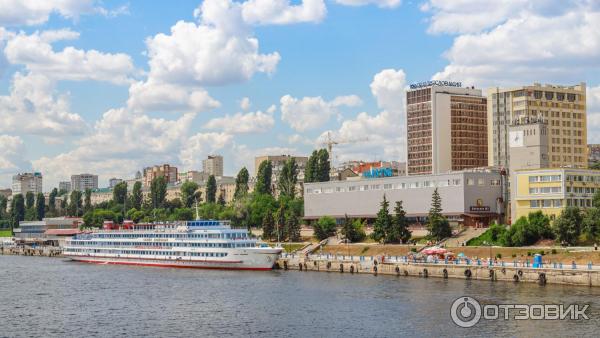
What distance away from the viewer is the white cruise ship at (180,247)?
14225cm

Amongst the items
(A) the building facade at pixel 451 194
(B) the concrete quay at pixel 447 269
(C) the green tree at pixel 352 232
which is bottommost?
(B) the concrete quay at pixel 447 269

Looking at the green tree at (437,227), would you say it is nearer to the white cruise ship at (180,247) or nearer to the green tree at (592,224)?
the white cruise ship at (180,247)

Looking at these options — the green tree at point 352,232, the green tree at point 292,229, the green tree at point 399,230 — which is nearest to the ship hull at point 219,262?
the green tree at point 399,230

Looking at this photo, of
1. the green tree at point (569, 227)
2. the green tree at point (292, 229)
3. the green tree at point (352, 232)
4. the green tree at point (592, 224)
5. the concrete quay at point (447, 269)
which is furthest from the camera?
the green tree at point (292, 229)

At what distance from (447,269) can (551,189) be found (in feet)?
124

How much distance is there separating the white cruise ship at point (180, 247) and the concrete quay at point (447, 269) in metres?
6.62

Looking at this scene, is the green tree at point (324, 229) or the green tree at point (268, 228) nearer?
the green tree at point (324, 229)

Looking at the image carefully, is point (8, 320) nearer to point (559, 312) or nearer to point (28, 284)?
point (28, 284)

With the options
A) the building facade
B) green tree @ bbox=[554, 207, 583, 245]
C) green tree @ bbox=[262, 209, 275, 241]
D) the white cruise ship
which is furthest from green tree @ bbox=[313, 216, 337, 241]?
green tree @ bbox=[554, 207, 583, 245]

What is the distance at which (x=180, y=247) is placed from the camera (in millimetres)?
153875

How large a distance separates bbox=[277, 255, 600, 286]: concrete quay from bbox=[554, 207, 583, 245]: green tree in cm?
2026

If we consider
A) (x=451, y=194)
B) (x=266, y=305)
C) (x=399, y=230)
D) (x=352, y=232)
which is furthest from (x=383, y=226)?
(x=266, y=305)

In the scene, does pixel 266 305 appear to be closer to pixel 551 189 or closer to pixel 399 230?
pixel 399 230

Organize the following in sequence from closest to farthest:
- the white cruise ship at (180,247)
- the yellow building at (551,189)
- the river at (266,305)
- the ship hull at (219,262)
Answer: the river at (266,305), the ship hull at (219,262), the white cruise ship at (180,247), the yellow building at (551,189)
